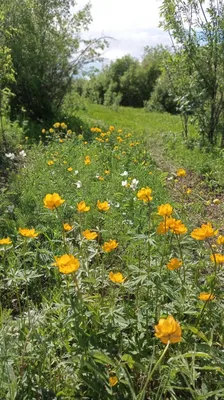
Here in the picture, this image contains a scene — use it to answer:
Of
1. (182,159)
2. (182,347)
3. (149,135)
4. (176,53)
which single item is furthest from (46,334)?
(149,135)

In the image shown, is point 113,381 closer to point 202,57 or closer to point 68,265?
point 68,265

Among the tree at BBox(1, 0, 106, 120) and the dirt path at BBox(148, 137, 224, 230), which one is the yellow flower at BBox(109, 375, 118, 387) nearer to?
the dirt path at BBox(148, 137, 224, 230)

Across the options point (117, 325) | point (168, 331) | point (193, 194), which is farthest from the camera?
point (193, 194)

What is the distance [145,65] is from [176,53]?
20.5 meters

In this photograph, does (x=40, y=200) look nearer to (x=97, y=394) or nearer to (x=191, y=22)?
(x=97, y=394)

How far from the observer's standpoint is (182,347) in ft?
4.68

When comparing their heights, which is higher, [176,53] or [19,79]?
[176,53]

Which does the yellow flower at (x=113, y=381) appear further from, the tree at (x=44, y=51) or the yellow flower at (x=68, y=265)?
the tree at (x=44, y=51)

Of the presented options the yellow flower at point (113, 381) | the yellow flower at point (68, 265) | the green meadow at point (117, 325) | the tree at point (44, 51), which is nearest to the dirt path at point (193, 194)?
the green meadow at point (117, 325)

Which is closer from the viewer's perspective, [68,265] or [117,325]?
[68,265]

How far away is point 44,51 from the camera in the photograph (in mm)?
7316

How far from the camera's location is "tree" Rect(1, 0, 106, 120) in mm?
7121

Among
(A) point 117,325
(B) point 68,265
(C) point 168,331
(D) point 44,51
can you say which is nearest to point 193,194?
(A) point 117,325

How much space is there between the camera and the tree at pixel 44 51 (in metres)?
7.12
